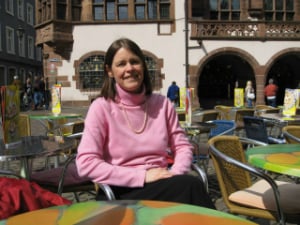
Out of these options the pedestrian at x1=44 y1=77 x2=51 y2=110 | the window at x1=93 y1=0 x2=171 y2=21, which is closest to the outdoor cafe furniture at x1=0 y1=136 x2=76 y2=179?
the window at x1=93 y1=0 x2=171 y2=21

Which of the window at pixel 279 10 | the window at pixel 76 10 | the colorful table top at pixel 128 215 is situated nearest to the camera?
the colorful table top at pixel 128 215

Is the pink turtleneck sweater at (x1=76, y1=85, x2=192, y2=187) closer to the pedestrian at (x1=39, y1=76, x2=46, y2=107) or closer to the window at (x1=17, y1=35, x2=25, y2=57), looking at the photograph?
the pedestrian at (x1=39, y1=76, x2=46, y2=107)

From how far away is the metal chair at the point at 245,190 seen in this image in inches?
105

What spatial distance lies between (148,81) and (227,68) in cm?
2211

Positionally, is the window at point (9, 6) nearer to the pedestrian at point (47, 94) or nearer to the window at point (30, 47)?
the window at point (30, 47)

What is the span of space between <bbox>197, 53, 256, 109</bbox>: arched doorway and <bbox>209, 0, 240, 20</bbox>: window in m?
2.37

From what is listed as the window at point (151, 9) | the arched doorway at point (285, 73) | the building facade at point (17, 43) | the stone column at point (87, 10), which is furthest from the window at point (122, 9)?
the building facade at point (17, 43)

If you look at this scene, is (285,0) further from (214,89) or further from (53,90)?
(53,90)

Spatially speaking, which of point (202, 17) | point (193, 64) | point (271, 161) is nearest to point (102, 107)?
point (271, 161)

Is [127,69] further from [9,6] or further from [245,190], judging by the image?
[9,6]

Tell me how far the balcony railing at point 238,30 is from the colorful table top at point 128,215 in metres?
19.2

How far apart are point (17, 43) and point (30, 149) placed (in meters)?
32.4

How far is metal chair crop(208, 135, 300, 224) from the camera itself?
2.66 metres

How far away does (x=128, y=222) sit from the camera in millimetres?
1512
